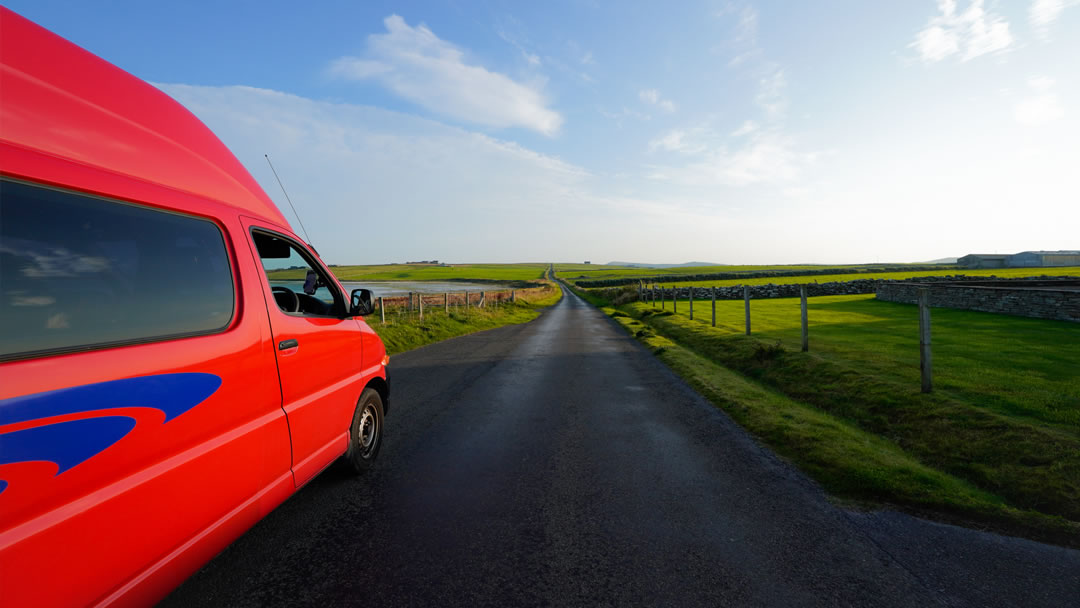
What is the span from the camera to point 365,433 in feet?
16.0

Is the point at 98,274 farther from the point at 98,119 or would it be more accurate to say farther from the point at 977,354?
the point at 977,354

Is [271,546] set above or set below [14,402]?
below

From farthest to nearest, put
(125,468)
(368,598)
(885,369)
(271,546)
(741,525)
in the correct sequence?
(885,369)
(741,525)
(271,546)
(368,598)
(125,468)

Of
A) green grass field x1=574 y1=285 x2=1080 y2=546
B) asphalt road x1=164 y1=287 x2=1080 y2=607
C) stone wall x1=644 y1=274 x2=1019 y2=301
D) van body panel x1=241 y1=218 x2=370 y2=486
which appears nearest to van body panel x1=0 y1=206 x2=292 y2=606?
van body panel x1=241 y1=218 x2=370 y2=486

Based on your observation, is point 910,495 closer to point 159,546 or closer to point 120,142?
point 159,546

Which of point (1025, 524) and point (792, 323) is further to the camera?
point (792, 323)

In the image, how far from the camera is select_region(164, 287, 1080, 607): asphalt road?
275cm

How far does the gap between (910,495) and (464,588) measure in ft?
12.5

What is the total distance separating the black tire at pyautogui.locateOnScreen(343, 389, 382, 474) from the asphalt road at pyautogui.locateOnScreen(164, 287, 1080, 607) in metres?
0.15

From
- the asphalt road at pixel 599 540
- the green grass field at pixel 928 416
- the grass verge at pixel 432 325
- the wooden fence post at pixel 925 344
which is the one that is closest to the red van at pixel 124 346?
the asphalt road at pixel 599 540

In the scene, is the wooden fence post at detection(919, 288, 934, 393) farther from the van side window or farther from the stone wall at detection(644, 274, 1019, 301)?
the stone wall at detection(644, 274, 1019, 301)

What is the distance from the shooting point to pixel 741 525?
3545mm

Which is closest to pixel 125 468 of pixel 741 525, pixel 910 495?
pixel 741 525

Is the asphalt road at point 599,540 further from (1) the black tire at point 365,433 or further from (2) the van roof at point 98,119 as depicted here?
(2) the van roof at point 98,119
